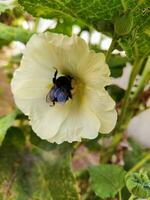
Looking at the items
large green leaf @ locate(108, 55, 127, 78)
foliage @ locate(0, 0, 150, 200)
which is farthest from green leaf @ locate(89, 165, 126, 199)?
large green leaf @ locate(108, 55, 127, 78)

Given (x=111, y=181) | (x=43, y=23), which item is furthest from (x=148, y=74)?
(x=43, y=23)

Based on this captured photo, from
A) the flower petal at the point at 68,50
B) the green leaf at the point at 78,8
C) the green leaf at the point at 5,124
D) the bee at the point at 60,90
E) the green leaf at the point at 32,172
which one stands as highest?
the green leaf at the point at 78,8

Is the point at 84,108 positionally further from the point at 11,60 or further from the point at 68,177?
the point at 11,60

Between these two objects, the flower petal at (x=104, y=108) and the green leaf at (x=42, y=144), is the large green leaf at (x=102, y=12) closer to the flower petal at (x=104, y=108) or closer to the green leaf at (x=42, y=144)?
the flower petal at (x=104, y=108)

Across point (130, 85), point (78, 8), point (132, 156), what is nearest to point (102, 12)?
point (78, 8)

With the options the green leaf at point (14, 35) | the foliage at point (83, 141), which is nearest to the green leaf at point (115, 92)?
the foliage at point (83, 141)

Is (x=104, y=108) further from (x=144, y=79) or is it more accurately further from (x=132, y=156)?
(x=132, y=156)
